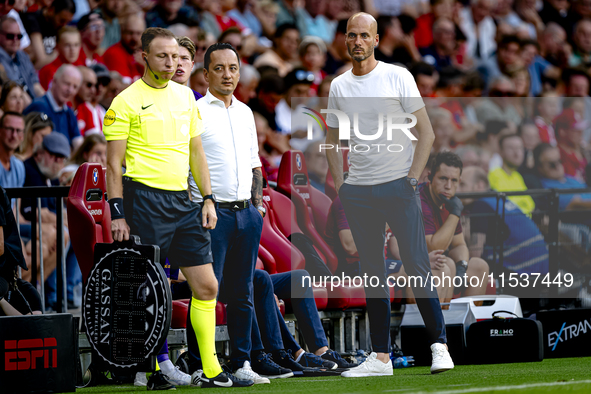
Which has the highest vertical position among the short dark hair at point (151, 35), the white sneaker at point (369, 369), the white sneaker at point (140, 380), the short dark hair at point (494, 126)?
the short dark hair at point (151, 35)

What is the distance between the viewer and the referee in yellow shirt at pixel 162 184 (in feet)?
15.1

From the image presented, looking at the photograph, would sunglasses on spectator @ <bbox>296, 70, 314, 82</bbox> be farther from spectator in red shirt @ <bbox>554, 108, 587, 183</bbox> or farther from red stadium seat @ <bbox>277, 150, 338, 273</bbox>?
spectator in red shirt @ <bbox>554, 108, 587, 183</bbox>

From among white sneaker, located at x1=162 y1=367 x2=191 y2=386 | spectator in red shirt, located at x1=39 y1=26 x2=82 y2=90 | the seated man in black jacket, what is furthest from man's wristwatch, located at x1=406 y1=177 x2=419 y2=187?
spectator in red shirt, located at x1=39 y1=26 x2=82 y2=90

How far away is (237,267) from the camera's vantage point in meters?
5.06

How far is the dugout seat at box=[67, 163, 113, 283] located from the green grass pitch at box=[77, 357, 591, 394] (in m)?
0.87

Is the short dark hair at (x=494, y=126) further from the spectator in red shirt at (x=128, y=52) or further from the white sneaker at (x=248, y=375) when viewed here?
the white sneaker at (x=248, y=375)

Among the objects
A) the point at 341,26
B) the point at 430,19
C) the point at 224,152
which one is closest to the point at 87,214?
the point at 224,152

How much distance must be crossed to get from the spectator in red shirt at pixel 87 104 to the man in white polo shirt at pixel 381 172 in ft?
10.7

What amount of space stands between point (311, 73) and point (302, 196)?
253 cm

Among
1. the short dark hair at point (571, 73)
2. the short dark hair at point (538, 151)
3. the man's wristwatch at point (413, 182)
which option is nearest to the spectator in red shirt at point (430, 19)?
the short dark hair at point (571, 73)

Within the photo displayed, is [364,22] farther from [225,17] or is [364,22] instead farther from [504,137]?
[225,17]

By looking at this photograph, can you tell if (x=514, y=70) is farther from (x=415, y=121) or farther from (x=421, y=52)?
(x=415, y=121)

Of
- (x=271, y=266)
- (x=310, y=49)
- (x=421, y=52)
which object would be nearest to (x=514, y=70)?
(x=421, y=52)

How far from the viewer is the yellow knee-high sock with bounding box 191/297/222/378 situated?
475 cm
